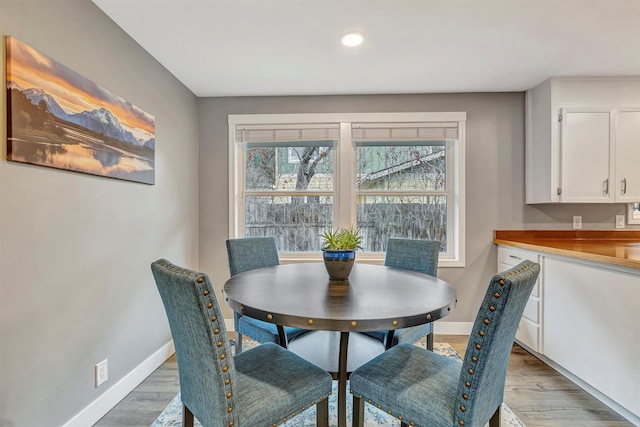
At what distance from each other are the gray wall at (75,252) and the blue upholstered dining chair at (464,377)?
4.66 feet

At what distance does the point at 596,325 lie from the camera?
1.88 meters

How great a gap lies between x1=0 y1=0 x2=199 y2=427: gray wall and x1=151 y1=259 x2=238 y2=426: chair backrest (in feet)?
2.48

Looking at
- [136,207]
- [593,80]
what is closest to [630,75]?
[593,80]

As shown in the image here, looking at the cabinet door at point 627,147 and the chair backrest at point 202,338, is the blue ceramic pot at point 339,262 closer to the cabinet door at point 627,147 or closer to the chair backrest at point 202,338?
the chair backrest at point 202,338

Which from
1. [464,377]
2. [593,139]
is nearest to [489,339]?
[464,377]

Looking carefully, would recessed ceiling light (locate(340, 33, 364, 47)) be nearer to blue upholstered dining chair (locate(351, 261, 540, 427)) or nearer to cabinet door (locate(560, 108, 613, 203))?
blue upholstered dining chair (locate(351, 261, 540, 427))

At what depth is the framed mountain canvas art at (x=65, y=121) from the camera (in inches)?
49.9

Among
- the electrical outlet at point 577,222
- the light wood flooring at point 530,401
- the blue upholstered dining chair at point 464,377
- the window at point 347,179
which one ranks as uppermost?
the window at point 347,179

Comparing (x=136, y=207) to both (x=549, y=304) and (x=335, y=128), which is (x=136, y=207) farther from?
(x=549, y=304)

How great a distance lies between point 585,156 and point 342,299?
2.59 meters

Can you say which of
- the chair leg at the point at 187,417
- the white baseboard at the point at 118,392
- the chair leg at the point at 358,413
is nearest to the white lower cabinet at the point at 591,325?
the chair leg at the point at 358,413

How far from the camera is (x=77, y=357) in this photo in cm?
160

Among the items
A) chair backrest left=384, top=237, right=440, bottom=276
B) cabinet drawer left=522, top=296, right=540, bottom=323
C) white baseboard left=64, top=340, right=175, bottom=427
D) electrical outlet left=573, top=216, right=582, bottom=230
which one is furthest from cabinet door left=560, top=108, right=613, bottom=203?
white baseboard left=64, top=340, right=175, bottom=427

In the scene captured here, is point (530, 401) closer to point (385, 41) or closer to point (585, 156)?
point (585, 156)
